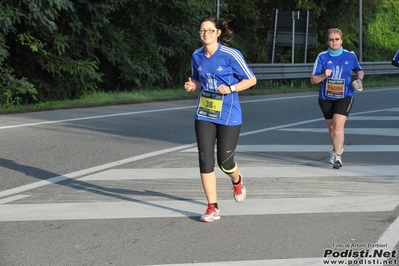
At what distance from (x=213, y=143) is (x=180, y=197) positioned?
1.00 metres

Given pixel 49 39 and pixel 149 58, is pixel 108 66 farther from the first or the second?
pixel 49 39

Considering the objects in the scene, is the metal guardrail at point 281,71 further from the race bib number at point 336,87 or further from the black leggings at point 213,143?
the black leggings at point 213,143

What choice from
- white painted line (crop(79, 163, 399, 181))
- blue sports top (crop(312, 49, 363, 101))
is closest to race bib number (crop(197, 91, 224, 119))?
white painted line (crop(79, 163, 399, 181))

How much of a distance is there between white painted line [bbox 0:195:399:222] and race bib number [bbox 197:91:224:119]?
2.77ft

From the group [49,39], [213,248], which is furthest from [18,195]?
[49,39]

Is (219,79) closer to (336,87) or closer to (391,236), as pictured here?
(391,236)

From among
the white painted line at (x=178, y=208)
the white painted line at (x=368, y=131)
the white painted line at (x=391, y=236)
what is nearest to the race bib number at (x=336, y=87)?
the white painted line at (x=178, y=208)

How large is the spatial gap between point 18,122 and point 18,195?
6.47m

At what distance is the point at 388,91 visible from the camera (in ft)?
84.9

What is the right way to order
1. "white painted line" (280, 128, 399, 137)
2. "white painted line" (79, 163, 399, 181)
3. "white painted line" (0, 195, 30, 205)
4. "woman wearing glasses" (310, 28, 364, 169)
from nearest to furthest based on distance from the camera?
"white painted line" (0, 195, 30, 205) < "white painted line" (79, 163, 399, 181) < "woman wearing glasses" (310, 28, 364, 169) < "white painted line" (280, 128, 399, 137)

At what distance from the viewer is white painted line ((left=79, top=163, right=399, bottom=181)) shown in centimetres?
968

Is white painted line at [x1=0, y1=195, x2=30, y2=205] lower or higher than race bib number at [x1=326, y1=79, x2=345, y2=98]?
lower

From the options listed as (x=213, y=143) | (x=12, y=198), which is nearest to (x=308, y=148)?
(x=213, y=143)

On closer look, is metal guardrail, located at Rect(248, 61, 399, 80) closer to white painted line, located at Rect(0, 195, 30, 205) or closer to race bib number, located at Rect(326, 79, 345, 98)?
race bib number, located at Rect(326, 79, 345, 98)
